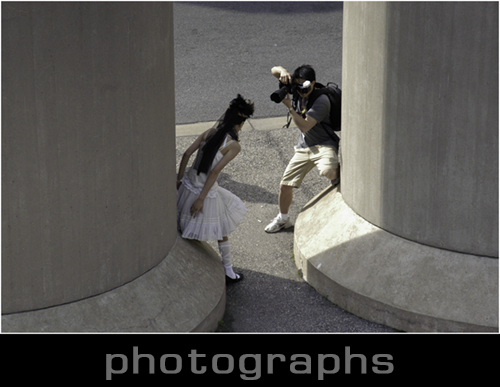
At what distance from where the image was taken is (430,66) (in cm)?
478

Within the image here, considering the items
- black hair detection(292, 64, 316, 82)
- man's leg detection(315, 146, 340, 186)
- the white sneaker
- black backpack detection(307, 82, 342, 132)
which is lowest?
the white sneaker

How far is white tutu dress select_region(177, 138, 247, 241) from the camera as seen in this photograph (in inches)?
212

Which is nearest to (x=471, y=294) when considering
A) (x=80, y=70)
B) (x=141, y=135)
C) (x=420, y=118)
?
(x=420, y=118)

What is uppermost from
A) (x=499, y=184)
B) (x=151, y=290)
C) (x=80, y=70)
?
(x=80, y=70)

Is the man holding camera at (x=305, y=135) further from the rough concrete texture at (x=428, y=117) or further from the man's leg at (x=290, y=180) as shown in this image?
the rough concrete texture at (x=428, y=117)

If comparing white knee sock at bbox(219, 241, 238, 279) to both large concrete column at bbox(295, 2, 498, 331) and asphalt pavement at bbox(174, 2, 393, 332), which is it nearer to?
asphalt pavement at bbox(174, 2, 393, 332)

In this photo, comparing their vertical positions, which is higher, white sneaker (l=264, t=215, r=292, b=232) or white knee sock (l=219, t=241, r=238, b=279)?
white sneaker (l=264, t=215, r=292, b=232)

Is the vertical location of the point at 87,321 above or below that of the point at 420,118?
below

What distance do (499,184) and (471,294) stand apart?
0.83m

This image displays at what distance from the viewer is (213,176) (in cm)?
528

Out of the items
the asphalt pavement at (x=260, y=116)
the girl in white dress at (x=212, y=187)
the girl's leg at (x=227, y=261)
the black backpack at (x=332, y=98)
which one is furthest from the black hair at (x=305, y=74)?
the girl's leg at (x=227, y=261)

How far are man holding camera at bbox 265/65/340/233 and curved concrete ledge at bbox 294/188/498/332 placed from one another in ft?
2.14

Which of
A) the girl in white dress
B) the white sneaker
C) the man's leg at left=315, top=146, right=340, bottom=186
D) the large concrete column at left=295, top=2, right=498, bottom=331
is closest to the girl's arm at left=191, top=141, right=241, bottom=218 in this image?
the girl in white dress

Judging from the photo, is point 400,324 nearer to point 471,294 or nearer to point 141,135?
point 471,294
